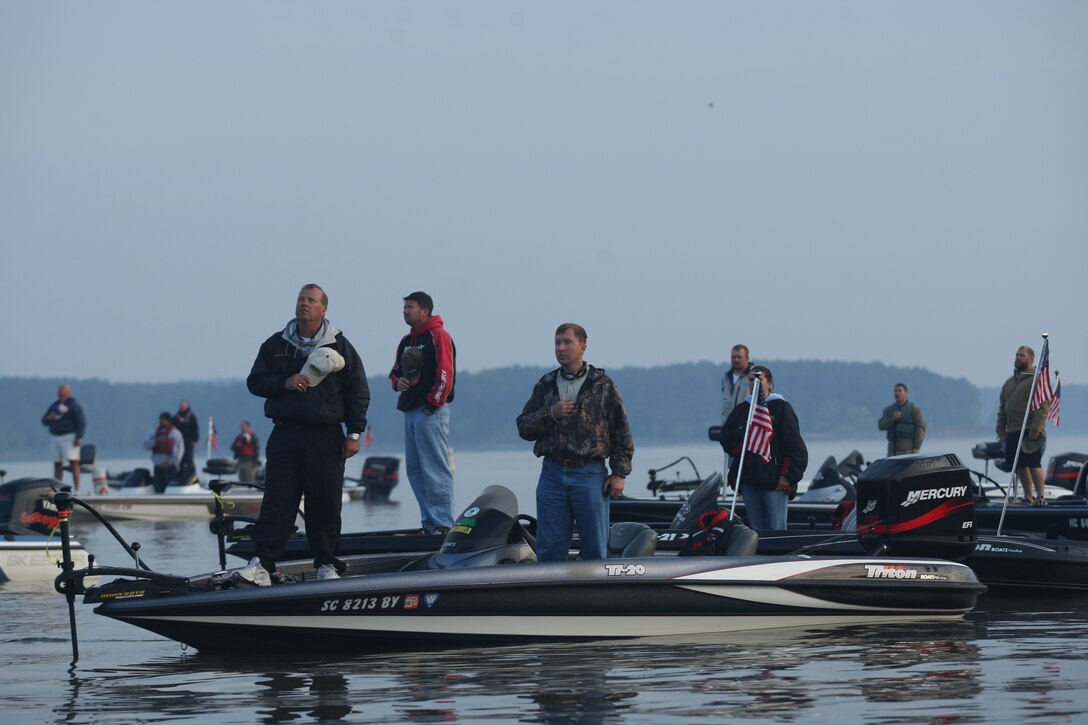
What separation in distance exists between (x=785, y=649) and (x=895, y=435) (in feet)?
37.7

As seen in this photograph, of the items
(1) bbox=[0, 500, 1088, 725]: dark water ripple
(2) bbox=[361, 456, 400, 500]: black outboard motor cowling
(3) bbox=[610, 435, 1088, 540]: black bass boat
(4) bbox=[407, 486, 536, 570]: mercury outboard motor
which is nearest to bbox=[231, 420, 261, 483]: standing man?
(2) bbox=[361, 456, 400, 500]: black outboard motor cowling

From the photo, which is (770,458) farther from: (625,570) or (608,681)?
(608,681)

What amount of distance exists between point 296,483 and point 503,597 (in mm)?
1532

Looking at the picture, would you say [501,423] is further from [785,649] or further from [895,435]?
[785,649]

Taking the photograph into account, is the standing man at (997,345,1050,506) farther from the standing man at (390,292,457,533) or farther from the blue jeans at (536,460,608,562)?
the blue jeans at (536,460,608,562)

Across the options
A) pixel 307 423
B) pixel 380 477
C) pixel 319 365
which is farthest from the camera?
pixel 380 477

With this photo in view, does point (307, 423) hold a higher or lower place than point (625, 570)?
higher

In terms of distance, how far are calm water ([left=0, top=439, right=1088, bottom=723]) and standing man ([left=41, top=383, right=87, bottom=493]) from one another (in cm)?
1530

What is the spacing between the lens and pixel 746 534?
946 cm

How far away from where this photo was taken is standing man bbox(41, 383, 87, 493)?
80.7ft

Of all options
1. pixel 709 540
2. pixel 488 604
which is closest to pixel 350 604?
pixel 488 604

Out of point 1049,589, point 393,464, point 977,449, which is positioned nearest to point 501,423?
point 393,464

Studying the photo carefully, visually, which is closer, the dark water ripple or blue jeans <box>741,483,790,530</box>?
the dark water ripple

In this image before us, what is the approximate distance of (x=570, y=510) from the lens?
9.08 metres
